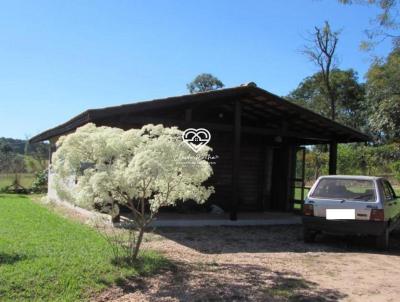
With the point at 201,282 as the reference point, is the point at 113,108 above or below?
above

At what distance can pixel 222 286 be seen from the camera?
6.09 m

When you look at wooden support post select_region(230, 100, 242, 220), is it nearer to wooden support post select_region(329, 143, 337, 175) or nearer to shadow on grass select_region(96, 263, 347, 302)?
wooden support post select_region(329, 143, 337, 175)

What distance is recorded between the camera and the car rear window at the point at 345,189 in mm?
9234

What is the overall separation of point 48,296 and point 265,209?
1141 centimetres

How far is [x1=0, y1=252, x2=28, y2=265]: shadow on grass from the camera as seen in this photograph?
660 centimetres

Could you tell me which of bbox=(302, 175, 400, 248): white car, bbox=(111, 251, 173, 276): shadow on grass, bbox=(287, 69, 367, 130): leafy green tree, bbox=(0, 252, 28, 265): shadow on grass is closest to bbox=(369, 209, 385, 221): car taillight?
bbox=(302, 175, 400, 248): white car

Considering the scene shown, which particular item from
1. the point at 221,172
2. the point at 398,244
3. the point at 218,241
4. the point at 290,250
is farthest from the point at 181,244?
the point at 221,172

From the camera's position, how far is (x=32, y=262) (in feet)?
21.5

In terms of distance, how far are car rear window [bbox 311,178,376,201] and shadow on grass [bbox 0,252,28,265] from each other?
5.68 m

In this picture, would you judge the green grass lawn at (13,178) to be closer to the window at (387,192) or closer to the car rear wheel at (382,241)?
the window at (387,192)

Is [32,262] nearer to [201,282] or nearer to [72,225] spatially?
[201,282]

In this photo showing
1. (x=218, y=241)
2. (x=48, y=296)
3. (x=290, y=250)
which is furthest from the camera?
(x=218, y=241)

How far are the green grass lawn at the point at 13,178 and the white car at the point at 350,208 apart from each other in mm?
17129

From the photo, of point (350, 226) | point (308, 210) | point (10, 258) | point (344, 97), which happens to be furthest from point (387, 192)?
point (344, 97)
